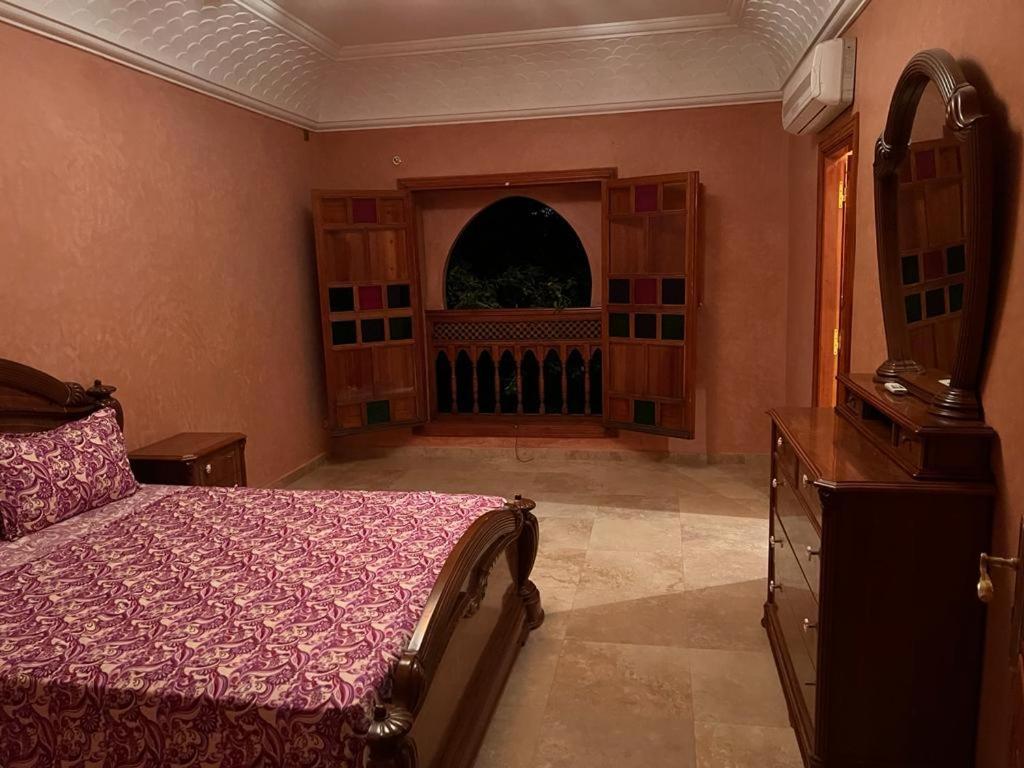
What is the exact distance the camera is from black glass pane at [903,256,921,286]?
213cm

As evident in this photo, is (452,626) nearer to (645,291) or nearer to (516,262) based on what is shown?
(645,291)

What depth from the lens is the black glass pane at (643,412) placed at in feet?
16.0

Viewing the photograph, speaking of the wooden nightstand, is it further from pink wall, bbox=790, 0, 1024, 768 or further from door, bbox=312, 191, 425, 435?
pink wall, bbox=790, 0, 1024, 768

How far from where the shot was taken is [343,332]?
16.6 ft

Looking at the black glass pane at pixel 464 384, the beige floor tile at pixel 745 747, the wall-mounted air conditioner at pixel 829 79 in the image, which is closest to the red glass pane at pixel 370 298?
the black glass pane at pixel 464 384

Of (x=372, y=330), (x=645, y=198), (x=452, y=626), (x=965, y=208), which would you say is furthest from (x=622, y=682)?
(x=372, y=330)

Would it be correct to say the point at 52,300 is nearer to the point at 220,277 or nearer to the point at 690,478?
the point at 220,277

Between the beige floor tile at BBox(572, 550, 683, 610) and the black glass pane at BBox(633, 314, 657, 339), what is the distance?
5.69 feet

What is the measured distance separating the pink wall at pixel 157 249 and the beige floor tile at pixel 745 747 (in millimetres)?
2844

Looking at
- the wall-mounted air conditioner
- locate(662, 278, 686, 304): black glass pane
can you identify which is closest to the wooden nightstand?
locate(662, 278, 686, 304): black glass pane

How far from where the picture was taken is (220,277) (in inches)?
161

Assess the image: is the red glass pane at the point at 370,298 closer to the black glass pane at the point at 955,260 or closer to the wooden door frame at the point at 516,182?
the wooden door frame at the point at 516,182

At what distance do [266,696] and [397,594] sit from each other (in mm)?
463

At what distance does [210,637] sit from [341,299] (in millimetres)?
3594
